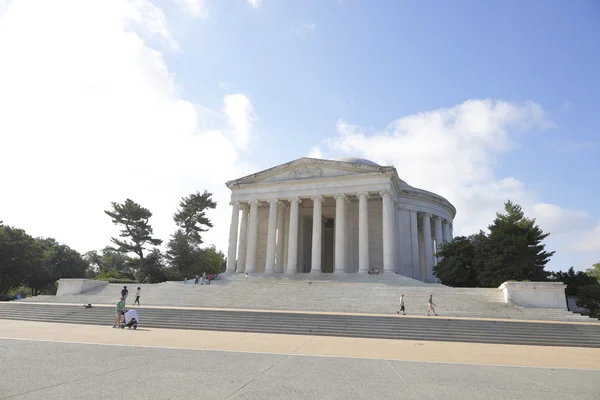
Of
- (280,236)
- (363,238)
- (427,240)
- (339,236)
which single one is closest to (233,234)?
(280,236)

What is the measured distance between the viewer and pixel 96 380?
6.95 metres

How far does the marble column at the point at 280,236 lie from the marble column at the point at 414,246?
17.0 m

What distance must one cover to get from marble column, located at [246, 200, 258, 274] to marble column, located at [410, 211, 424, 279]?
20553 mm

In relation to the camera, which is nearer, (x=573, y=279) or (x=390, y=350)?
(x=390, y=350)

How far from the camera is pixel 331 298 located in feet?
94.1

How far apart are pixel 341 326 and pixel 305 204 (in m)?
31.0

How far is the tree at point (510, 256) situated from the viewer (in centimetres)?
3459

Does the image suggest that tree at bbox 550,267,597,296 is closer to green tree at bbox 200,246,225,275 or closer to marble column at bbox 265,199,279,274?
marble column at bbox 265,199,279,274

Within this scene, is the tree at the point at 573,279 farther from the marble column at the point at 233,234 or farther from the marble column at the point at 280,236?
the marble column at the point at 233,234

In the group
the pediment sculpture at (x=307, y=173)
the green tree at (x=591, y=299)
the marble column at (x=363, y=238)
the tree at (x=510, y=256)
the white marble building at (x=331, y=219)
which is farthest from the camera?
the pediment sculpture at (x=307, y=173)

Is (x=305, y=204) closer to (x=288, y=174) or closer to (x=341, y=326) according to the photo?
(x=288, y=174)

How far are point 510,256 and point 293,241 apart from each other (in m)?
22.3

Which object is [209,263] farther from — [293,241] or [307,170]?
[307,170]

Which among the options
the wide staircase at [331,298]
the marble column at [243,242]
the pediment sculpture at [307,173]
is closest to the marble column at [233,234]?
the marble column at [243,242]
